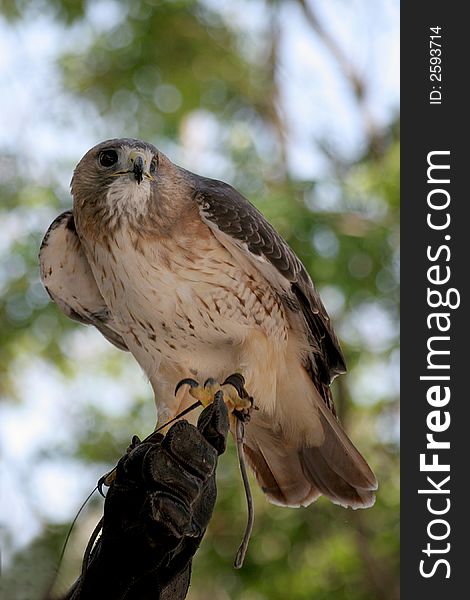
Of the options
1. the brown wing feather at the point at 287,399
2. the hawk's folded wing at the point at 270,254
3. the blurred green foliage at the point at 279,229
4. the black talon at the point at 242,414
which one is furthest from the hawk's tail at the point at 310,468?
the blurred green foliage at the point at 279,229

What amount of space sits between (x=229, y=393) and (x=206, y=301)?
226 mm

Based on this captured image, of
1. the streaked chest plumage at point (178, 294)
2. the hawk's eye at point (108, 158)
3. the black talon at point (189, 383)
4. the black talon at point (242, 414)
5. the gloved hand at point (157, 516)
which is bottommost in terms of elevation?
the gloved hand at point (157, 516)

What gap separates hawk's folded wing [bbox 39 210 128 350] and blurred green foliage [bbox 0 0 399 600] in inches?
74.6

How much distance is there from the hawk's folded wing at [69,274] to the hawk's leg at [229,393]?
0.42m

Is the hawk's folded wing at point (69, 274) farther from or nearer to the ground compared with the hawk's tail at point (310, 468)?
farther from the ground

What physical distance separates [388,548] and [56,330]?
2024 mm

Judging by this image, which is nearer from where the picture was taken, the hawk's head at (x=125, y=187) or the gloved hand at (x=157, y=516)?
the gloved hand at (x=157, y=516)

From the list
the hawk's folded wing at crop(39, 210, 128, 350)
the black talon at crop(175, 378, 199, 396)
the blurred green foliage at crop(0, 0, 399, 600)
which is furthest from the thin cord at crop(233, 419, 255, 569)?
the blurred green foliage at crop(0, 0, 399, 600)

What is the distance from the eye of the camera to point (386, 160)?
4.56m

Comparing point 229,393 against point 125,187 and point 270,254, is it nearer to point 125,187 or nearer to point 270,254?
point 270,254

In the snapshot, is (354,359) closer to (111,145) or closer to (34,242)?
(34,242)

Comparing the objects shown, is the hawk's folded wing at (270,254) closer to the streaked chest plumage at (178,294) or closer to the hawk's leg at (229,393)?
the streaked chest plumage at (178,294)

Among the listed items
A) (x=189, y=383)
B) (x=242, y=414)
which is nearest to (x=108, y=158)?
(x=189, y=383)

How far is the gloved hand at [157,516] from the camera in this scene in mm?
1563
